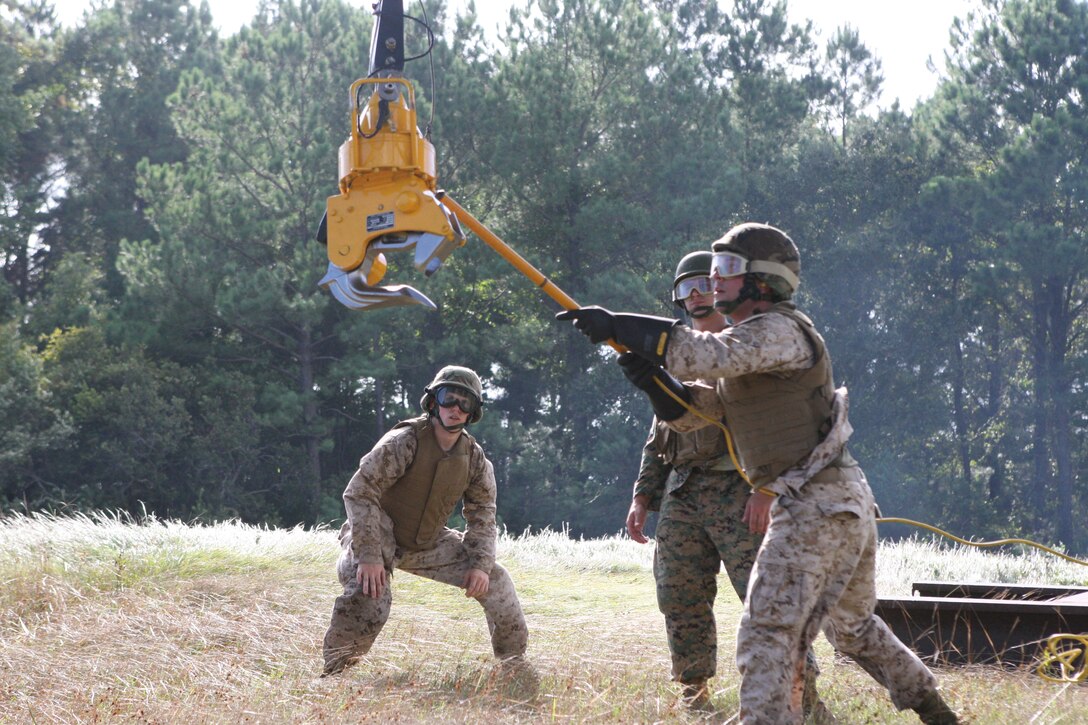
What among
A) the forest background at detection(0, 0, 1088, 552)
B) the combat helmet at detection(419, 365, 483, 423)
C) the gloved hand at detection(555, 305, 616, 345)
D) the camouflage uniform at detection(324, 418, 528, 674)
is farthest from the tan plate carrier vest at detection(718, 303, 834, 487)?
the forest background at detection(0, 0, 1088, 552)

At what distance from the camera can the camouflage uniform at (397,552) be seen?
565cm

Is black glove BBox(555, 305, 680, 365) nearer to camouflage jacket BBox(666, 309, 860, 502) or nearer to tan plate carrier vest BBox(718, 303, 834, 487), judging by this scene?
camouflage jacket BBox(666, 309, 860, 502)

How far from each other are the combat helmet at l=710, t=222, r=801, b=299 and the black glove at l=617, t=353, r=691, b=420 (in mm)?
427

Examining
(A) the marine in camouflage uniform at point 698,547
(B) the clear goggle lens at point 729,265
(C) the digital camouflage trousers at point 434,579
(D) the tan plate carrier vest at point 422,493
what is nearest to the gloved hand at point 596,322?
(B) the clear goggle lens at point 729,265

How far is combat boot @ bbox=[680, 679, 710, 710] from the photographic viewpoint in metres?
5.09

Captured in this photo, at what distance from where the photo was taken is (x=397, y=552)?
597 centimetres

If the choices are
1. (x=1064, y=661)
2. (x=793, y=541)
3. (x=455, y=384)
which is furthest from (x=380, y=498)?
(x=1064, y=661)

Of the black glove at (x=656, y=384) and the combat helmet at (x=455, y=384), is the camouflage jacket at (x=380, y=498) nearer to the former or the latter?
the combat helmet at (x=455, y=384)

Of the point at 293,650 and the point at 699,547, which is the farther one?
the point at 293,650

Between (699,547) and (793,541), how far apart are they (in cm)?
125

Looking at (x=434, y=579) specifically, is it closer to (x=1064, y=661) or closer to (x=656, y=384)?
(x=656, y=384)

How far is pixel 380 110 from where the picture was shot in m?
4.86

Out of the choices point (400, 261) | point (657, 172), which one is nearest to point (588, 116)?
point (657, 172)

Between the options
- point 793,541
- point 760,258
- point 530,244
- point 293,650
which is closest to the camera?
point 793,541
